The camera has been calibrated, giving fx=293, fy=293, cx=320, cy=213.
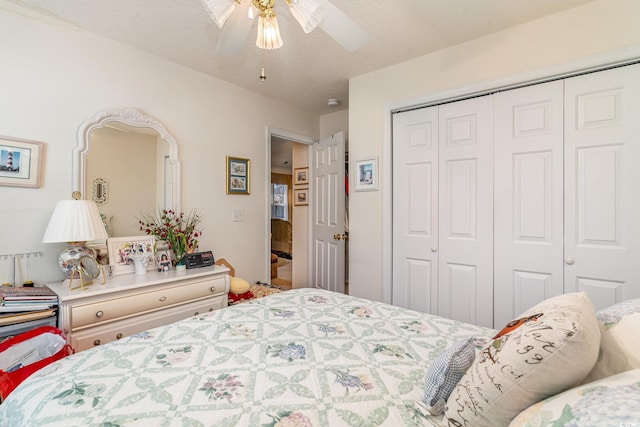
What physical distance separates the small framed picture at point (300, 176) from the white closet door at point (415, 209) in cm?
152

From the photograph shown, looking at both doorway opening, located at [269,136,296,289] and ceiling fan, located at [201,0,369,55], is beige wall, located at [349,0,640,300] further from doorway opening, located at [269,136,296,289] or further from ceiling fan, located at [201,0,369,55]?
doorway opening, located at [269,136,296,289]

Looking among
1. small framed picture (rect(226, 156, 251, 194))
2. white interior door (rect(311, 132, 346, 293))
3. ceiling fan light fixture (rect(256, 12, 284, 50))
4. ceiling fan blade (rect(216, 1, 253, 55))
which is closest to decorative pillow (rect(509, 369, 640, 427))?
ceiling fan light fixture (rect(256, 12, 284, 50))

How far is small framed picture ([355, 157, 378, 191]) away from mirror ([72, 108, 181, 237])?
1.67 metres

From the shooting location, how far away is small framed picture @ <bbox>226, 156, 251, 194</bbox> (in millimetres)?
3008

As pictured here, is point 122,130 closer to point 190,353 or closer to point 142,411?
point 190,353

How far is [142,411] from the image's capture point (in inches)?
30.6

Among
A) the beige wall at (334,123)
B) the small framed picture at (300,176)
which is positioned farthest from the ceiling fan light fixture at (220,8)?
the small framed picture at (300,176)

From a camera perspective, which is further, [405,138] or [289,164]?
[289,164]

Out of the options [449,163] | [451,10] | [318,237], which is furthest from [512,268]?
[318,237]

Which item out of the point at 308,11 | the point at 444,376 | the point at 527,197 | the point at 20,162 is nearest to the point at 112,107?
the point at 20,162

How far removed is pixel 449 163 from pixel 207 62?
2.26m

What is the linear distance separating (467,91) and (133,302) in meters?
2.87

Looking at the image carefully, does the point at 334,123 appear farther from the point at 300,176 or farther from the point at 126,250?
the point at 126,250

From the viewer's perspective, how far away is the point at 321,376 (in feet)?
3.11
